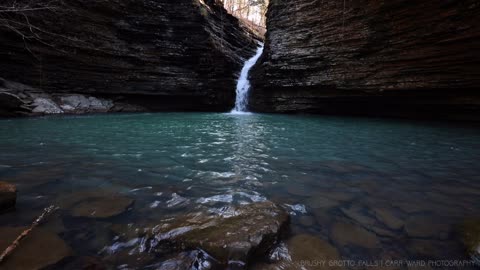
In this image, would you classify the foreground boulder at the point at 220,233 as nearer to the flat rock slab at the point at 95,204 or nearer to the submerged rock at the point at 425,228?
the flat rock slab at the point at 95,204

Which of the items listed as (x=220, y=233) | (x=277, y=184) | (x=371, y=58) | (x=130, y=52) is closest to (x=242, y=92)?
A: (x=130, y=52)

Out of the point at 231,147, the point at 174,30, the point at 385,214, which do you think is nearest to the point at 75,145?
the point at 231,147

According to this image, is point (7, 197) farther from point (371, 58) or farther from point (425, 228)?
point (371, 58)

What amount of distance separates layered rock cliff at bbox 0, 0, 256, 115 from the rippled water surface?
8331mm

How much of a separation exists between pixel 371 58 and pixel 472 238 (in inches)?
418

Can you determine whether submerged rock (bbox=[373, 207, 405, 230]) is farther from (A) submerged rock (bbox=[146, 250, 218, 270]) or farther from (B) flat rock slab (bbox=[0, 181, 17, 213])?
(B) flat rock slab (bbox=[0, 181, 17, 213])

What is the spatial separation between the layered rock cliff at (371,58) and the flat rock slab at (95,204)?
35.3ft

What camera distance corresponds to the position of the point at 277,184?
3.20m

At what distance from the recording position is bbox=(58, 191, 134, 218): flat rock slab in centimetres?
233

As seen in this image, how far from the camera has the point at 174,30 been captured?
1512 cm

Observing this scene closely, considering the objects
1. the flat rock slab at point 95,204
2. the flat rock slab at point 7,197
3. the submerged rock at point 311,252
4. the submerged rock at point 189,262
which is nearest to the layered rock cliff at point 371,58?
the submerged rock at point 311,252

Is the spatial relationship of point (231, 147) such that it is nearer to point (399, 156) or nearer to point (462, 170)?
point (399, 156)

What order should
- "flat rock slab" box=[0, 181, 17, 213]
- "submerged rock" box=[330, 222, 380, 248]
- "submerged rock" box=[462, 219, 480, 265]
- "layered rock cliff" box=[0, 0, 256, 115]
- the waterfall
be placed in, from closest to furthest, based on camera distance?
1. "submerged rock" box=[462, 219, 480, 265]
2. "submerged rock" box=[330, 222, 380, 248]
3. "flat rock slab" box=[0, 181, 17, 213]
4. "layered rock cliff" box=[0, 0, 256, 115]
5. the waterfall

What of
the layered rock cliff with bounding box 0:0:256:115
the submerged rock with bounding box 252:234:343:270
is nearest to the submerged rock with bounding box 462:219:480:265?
the submerged rock with bounding box 252:234:343:270
